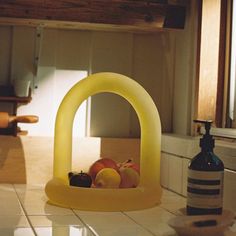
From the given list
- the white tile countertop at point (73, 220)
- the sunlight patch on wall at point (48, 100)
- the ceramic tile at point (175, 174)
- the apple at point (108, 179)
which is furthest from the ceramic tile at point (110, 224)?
the sunlight patch on wall at point (48, 100)

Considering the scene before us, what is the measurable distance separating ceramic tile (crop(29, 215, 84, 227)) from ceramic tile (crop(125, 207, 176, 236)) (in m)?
0.12

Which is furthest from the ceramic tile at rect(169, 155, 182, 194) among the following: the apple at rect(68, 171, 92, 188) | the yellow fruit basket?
the apple at rect(68, 171, 92, 188)

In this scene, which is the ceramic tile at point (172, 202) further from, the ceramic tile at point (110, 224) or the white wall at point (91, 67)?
the white wall at point (91, 67)

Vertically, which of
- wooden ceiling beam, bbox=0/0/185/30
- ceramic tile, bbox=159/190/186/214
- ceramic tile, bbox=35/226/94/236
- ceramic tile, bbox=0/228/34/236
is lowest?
ceramic tile, bbox=159/190/186/214

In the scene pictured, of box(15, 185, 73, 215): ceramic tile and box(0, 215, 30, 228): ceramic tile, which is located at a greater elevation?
box(0, 215, 30, 228): ceramic tile

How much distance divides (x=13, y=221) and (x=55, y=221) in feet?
0.25

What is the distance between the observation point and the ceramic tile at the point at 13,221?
0.85m

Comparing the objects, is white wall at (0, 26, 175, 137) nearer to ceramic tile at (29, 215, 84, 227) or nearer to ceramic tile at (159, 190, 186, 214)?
ceramic tile at (159, 190, 186, 214)

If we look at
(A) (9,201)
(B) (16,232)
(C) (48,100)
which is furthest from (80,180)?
(C) (48,100)

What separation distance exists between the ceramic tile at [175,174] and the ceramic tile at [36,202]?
35 centimetres

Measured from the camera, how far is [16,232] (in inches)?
31.4

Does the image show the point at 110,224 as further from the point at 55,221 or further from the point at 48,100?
the point at 48,100

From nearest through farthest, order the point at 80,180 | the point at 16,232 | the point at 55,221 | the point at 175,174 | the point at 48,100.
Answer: the point at 16,232
the point at 55,221
the point at 80,180
the point at 175,174
the point at 48,100

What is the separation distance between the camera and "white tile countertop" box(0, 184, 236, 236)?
824 mm
